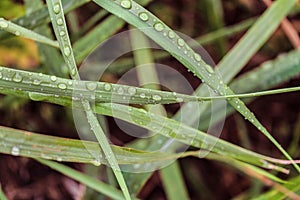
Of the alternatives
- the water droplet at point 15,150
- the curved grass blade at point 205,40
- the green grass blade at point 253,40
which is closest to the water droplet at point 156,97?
the water droplet at point 15,150

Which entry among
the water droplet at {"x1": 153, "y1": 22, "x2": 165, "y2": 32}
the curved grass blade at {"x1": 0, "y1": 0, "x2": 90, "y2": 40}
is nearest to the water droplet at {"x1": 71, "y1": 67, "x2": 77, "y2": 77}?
the water droplet at {"x1": 153, "y1": 22, "x2": 165, "y2": 32}

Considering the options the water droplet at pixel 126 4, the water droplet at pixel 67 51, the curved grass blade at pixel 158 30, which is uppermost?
the water droplet at pixel 126 4

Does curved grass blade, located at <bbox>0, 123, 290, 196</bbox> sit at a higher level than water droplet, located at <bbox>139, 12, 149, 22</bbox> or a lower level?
lower

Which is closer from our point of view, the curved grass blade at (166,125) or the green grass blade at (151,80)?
the curved grass blade at (166,125)

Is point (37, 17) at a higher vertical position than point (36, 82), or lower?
higher

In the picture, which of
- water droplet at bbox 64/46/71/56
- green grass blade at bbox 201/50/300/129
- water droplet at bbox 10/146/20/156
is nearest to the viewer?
water droplet at bbox 64/46/71/56

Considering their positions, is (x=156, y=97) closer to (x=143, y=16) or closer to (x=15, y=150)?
(x=143, y=16)

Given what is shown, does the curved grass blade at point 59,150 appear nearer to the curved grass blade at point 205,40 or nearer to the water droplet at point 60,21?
the water droplet at point 60,21

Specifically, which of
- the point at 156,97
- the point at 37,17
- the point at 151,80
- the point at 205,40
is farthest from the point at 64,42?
the point at 205,40

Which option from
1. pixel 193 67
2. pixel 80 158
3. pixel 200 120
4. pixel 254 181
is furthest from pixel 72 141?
pixel 254 181

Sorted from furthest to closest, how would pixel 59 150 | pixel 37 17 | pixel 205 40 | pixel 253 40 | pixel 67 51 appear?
pixel 205 40 → pixel 253 40 → pixel 37 17 → pixel 59 150 → pixel 67 51

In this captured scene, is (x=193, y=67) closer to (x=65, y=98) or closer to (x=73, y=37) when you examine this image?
(x=65, y=98)

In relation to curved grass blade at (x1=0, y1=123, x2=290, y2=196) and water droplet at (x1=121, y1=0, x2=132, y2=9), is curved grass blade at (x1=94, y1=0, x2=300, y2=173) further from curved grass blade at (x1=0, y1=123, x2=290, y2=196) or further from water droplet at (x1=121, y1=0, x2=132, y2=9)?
curved grass blade at (x1=0, y1=123, x2=290, y2=196)

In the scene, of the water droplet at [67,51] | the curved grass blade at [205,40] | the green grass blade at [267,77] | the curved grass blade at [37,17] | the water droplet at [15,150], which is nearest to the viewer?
the water droplet at [67,51]
